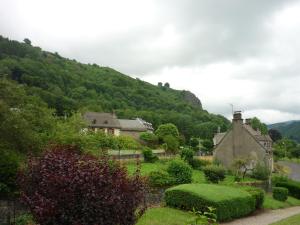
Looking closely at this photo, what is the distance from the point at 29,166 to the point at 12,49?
154 metres

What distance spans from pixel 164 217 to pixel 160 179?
320 inches

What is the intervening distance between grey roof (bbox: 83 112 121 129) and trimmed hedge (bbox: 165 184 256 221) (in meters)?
61.5

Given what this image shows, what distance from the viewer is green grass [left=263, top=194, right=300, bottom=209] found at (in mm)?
36675

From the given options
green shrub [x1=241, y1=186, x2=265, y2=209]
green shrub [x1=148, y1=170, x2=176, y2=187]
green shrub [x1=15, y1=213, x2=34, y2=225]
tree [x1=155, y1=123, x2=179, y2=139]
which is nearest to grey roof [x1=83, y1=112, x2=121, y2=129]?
tree [x1=155, y1=123, x2=179, y2=139]

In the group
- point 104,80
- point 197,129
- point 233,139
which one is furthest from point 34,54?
point 233,139

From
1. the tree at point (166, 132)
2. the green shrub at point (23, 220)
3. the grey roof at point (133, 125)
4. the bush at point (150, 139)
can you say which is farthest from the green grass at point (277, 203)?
the grey roof at point (133, 125)

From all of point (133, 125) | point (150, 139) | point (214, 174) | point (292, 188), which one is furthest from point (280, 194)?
point (133, 125)

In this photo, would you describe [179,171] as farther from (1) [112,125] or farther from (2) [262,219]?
(1) [112,125]

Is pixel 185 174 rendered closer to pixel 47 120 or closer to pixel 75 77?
pixel 47 120

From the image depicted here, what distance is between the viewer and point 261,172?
49.1m

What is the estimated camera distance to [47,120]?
29703mm

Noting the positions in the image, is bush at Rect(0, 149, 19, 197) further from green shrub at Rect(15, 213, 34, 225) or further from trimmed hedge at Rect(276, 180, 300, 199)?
trimmed hedge at Rect(276, 180, 300, 199)

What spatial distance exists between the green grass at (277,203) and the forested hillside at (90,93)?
5927 centimetres

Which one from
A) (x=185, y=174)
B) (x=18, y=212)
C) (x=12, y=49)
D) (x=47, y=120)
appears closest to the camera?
(x=18, y=212)
